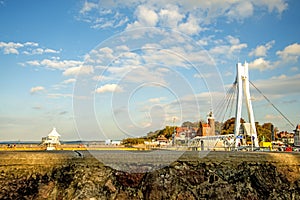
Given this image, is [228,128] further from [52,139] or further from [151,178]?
[151,178]

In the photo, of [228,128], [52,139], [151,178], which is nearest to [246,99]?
[52,139]

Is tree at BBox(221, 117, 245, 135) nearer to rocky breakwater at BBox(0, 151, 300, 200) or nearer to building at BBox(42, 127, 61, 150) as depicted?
building at BBox(42, 127, 61, 150)

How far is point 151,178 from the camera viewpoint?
23.3 feet

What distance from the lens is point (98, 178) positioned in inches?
275

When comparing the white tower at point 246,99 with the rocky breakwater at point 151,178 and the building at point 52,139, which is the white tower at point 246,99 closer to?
the building at point 52,139

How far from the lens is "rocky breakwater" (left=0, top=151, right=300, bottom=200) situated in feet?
21.9

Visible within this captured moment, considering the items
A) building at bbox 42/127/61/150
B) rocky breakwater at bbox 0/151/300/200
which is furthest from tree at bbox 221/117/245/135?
rocky breakwater at bbox 0/151/300/200

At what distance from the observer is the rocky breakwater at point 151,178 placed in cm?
668

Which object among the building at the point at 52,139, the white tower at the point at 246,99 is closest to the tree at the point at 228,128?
the white tower at the point at 246,99

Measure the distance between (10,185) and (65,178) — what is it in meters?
1.10

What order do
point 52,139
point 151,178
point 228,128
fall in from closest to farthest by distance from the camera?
point 151,178
point 52,139
point 228,128

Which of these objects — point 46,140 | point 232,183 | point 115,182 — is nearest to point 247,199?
point 232,183

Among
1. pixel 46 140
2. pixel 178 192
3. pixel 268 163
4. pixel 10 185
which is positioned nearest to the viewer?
pixel 10 185

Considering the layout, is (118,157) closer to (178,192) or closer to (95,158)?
(95,158)
